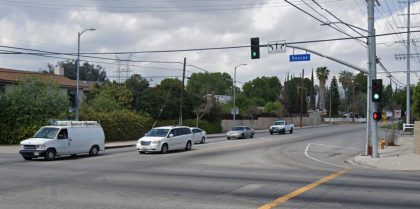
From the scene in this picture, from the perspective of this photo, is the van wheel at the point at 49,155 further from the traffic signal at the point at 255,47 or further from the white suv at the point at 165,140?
the traffic signal at the point at 255,47

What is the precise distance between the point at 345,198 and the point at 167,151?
58.7ft

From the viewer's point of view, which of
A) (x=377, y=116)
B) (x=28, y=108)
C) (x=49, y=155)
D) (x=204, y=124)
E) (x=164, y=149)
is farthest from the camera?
(x=204, y=124)

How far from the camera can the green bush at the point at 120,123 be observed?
42094mm

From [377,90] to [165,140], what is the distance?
11.7 metres

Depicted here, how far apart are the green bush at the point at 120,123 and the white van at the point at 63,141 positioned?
1441 cm

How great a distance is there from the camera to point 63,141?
25.0 m

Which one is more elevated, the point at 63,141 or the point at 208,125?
the point at 208,125

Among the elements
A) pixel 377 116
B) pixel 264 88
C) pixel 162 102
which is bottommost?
pixel 377 116

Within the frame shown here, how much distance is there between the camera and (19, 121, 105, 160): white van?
23812 mm

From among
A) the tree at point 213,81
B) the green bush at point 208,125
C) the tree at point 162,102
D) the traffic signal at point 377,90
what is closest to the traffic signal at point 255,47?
the traffic signal at point 377,90

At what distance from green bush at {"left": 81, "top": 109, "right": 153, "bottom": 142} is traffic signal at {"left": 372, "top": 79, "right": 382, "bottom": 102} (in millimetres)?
23719

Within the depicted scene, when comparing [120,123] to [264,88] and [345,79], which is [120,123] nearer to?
[264,88]

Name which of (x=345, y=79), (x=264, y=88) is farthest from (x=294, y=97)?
(x=345, y=79)

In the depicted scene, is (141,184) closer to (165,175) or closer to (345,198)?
(165,175)
